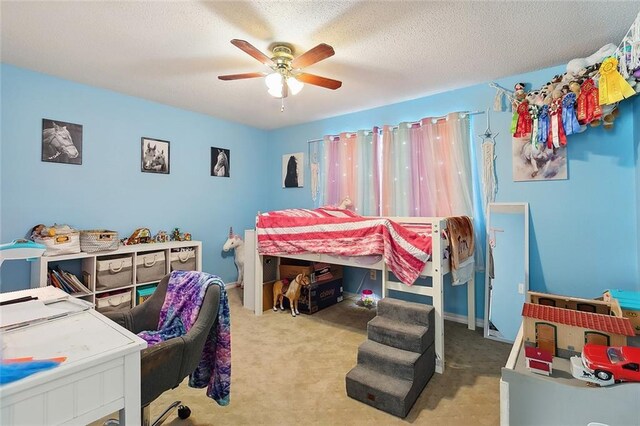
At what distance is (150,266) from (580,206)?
4264 millimetres

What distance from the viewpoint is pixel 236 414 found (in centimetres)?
174

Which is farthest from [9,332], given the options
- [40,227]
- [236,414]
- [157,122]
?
[157,122]

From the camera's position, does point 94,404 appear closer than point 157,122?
Yes

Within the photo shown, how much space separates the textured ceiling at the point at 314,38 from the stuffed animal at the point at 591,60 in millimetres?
110

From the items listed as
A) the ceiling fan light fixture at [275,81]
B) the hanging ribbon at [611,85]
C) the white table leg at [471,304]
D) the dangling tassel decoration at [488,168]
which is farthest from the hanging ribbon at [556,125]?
the ceiling fan light fixture at [275,81]

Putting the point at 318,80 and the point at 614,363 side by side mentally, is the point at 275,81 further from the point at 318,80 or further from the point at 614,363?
the point at 614,363

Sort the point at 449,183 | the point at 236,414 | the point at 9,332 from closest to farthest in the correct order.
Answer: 1. the point at 9,332
2. the point at 236,414
3. the point at 449,183

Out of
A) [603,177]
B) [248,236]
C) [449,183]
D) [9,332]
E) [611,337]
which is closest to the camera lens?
[9,332]

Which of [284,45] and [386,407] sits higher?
[284,45]

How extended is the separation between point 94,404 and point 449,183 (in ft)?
10.6

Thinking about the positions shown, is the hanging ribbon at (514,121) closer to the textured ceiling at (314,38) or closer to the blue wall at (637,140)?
the textured ceiling at (314,38)

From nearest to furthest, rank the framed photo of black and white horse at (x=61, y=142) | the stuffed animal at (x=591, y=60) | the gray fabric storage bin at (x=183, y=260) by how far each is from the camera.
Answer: the stuffed animal at (x=591, y=60) → the framed photo of black and white horse at (x=61, y=142) → the gray fabric storage bin at (x=183, y=260)

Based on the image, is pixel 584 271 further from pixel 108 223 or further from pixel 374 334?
pixel 108 223

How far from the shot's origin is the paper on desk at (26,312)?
1.17 meters
